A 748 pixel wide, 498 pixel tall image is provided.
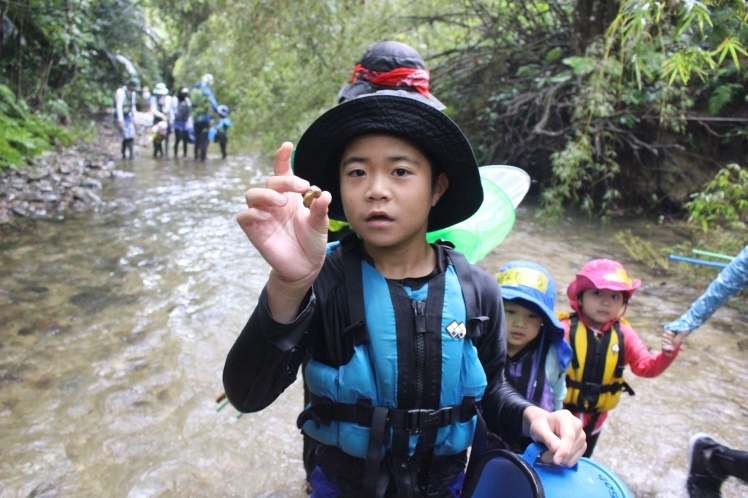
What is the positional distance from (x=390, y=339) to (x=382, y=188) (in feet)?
1.19

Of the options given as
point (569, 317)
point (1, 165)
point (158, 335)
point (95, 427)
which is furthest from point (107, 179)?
point (569, 317)

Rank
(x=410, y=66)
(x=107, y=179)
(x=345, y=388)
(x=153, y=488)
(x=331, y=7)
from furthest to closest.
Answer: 1. (x=107, y=179)
2. (x=331, y=7)
3. (x=153, y=488)
4. (x=410, y=66)
5. (x=345, y=388)

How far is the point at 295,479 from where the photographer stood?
3.00 meters

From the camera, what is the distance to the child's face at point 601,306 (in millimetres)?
2576

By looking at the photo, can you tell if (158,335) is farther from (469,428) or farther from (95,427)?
(469,428)

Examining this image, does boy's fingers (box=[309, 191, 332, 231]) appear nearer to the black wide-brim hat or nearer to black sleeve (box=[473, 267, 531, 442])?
the black wide-brim hat

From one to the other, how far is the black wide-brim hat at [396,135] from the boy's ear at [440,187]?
14 millimetres

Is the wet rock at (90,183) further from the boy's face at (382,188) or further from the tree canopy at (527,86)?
the boy's face at (382,188)

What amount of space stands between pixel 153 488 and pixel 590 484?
237 cm

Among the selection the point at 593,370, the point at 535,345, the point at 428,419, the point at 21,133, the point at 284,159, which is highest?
the point at 284,159

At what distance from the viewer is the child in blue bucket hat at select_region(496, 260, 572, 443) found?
2.18m

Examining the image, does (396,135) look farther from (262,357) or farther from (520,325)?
(520,325)

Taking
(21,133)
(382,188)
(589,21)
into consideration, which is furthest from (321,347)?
(21,133)

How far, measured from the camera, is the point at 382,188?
1.39 m
